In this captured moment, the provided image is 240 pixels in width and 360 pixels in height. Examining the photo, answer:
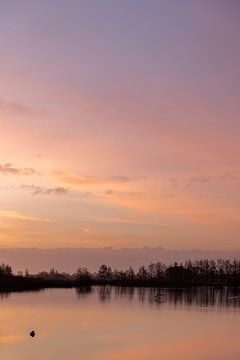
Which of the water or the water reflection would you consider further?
the water reflection

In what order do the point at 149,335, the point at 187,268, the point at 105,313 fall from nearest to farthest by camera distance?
the point at 149,335, the point at 105,313, the point at 187,268

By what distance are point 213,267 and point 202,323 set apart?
14650 centimetres

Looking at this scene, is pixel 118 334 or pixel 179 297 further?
pixel 179 297

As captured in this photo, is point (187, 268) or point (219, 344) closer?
point (219, 344)

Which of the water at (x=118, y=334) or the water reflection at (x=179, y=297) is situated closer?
the water at (x=118, y=334)

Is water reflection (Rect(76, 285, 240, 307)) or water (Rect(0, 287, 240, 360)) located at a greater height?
water reflection (Rect(76, 285, 240, 307))

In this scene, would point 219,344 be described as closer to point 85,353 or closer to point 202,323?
point 85,353

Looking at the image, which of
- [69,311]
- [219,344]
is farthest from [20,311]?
[219,344]

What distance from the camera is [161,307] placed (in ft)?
202

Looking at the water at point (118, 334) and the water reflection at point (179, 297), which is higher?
the water reflection at point (179, 297)

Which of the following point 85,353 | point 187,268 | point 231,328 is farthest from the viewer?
point 187,268

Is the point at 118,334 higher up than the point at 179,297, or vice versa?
the point at 179,297

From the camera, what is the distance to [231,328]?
41.5 meters

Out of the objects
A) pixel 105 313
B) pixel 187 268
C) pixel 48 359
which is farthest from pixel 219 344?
pixel 187 268
